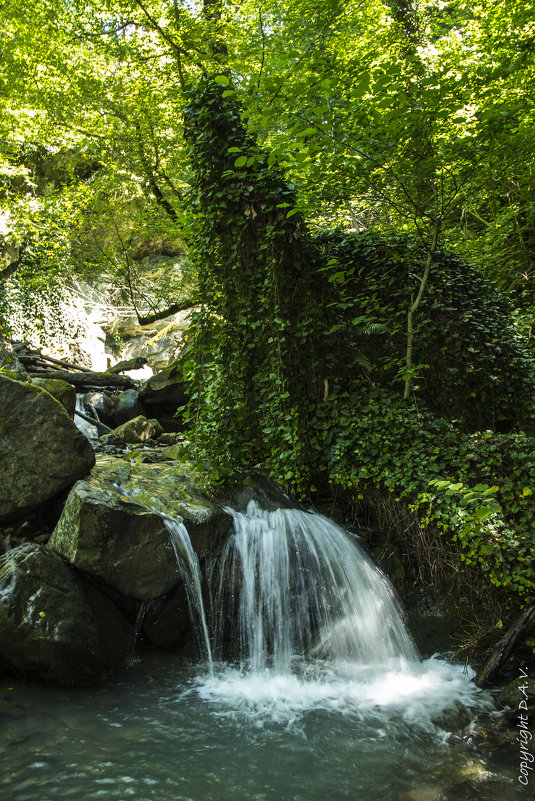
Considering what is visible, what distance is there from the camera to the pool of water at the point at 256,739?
2.63 m

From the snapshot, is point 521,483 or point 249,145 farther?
point 249,145

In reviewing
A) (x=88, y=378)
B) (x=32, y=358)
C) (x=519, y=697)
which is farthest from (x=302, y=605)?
(x=32, y=358)

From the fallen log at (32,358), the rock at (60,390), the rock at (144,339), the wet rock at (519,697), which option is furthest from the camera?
the rock at (144,339)

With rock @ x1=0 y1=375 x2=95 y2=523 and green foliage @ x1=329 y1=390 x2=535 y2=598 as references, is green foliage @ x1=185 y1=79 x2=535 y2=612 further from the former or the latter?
rock @ x1=0 y1=375 x2=95 y2=523

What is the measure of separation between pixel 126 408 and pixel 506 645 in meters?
10.1

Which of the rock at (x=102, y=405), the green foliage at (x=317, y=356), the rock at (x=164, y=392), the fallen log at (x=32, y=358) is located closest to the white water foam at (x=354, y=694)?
the green foliage at (x=317, y=356)

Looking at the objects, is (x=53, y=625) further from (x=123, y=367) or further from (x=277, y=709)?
(x=123, y=367)

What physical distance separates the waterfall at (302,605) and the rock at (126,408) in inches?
300

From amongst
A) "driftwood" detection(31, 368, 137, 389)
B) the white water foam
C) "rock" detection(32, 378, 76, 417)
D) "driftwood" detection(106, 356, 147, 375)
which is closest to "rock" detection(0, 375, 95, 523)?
"rock" detection(32, 378, 76, 417)

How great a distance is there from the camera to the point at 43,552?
4.02 metres

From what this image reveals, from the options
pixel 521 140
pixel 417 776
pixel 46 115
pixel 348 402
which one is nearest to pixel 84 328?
pixel 46 115

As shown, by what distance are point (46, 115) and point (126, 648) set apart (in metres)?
12.8

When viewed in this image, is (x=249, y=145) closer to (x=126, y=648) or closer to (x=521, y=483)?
(x=521, y=483)

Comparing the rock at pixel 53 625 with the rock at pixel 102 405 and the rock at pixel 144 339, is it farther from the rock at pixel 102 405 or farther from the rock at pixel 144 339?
the rock at pixel 144 339
